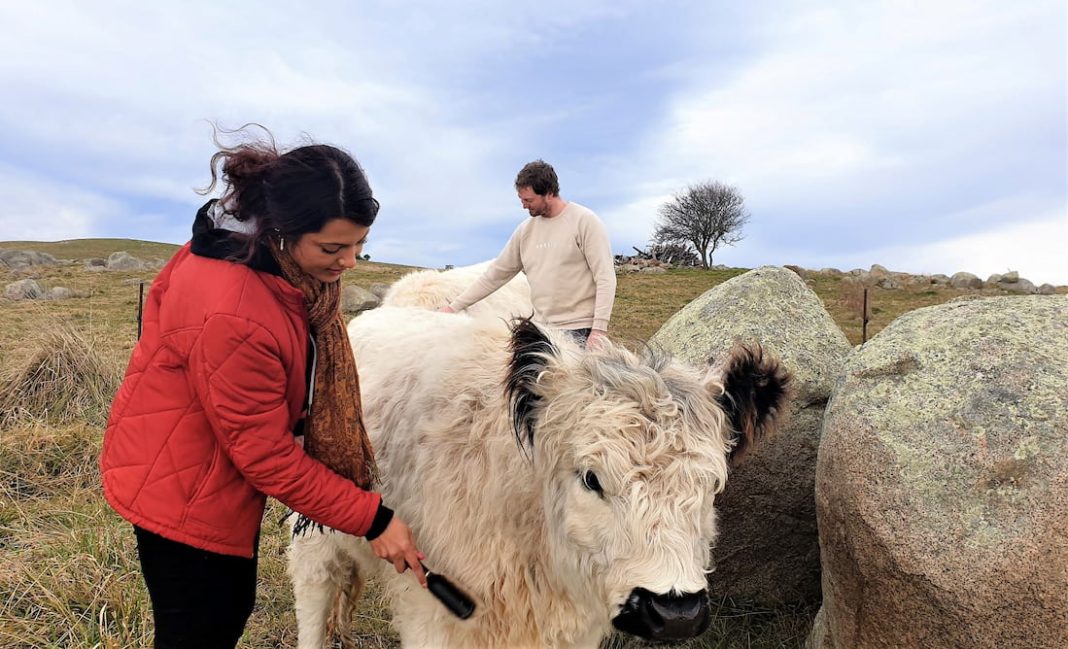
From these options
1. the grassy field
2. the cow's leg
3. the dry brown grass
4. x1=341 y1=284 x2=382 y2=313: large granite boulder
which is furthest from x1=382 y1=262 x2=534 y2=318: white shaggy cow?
x1=341 y1=284 x2=382 y2=313: large granite boulder

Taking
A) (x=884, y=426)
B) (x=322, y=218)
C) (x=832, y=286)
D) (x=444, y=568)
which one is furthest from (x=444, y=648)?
(x=832, y=286)

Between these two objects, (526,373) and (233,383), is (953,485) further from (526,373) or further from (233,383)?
(233,383)

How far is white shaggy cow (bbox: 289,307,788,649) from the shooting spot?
2.60 meters

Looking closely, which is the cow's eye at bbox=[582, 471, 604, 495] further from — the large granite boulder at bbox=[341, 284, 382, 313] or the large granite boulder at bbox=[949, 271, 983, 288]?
the large granite boulder at bbox=[949, 271, 983, 288]

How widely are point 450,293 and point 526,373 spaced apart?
4.30 meters

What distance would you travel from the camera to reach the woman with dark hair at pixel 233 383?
2.46 metres

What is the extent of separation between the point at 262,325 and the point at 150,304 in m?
0.50

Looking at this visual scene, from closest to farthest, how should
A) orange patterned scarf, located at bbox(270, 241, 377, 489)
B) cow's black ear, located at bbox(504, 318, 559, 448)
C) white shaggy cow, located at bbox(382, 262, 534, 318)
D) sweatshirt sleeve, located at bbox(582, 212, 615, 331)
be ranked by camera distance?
orange patterned scarf, located at bbox(270, 241, 377, 489)
cow's black ear, located at bbox(504, 318, 559, 448)
sweatshirt sleeve, located at bbox(582, 212, 615, 331)
white shaggy cow, located at bbox(382, 262, 534, 318)

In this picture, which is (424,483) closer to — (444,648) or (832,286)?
(444,648)

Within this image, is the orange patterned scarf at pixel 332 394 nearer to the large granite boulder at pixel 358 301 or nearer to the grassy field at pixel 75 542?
the grassy field at pixel 75 542

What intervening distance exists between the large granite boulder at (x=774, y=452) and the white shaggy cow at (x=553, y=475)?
1531mm

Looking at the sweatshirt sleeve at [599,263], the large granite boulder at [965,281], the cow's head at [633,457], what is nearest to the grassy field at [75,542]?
the sweatshirt sleeve at [599,263]

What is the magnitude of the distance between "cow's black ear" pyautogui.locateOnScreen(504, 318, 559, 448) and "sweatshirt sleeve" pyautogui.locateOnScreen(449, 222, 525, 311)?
3463 mm

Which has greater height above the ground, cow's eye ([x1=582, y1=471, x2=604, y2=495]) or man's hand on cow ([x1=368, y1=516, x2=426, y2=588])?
cow's eye ([x1=582, y1=471, x2=604, y2=495])
